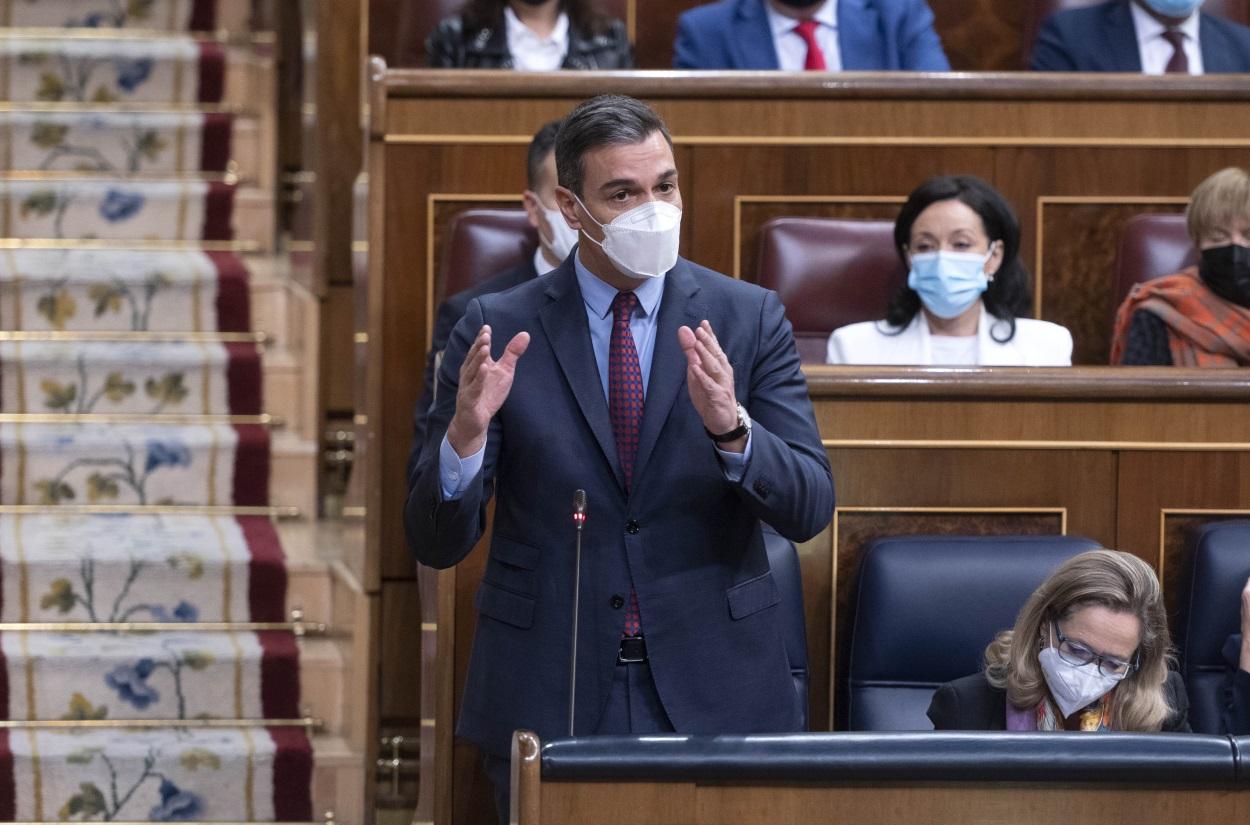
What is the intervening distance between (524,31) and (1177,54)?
624 millimetres

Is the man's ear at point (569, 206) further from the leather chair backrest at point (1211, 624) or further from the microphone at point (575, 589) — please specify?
the leather chair backrest at point (1211, 624)

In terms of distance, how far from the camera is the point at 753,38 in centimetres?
177

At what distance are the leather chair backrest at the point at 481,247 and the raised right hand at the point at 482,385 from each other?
0.62 metres

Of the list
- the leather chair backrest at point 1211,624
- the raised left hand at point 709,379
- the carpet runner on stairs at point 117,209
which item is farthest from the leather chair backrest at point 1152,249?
the carpet runner on stairs at point 117,209

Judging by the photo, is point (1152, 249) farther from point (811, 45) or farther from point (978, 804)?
point (978, 804)

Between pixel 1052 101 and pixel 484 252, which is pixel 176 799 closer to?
pixel 484 252

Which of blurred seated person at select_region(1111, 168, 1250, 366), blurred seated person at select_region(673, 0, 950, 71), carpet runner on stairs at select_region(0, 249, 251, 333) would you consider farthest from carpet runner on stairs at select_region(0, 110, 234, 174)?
blurred seated person at select_region(1111, 168, 1250, 366)

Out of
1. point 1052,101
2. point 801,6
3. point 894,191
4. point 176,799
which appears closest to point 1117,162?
point 1052,101

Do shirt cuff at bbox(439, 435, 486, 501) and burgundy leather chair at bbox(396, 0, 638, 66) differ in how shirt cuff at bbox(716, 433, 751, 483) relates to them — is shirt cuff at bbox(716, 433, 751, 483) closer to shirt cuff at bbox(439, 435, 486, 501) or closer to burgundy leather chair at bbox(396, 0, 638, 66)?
shirt cuff at bbox(439, 435, 486, 501)

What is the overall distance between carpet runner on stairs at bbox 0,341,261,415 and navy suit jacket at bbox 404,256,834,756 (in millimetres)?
1019

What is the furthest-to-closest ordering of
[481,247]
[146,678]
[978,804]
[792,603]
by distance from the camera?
[146,678], [481,247], [792,603], [978,804]

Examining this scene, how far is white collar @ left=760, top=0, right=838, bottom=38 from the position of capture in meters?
1.79

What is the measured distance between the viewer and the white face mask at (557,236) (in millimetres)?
1379

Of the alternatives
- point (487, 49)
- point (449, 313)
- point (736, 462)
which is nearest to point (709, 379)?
point (736, 462)
